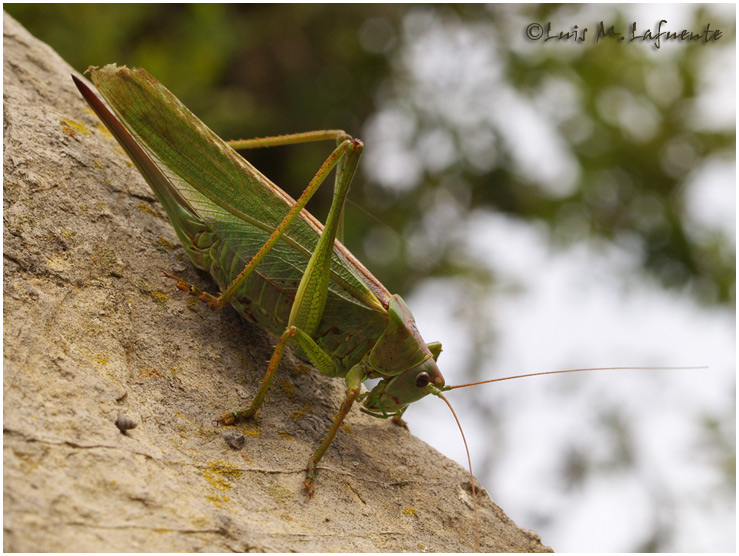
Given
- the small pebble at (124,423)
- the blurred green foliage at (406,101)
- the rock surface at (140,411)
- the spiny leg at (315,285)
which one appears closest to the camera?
the rock surface at (140,411)

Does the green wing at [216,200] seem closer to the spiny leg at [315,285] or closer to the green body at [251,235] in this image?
the green body at [251,235]

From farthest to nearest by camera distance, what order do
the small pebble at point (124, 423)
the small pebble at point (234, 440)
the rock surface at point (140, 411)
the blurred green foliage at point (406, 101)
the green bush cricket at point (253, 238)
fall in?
1. the blurred green foliage at point (406, 101)
2. the green bush cricket at point (253, 238)
3. the small pebble at point (234, 440)
4. the small pebble at point (124, 423)
5. the rock surface at point (140, 411)

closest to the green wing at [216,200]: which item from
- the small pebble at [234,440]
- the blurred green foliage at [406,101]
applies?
the small pebble at [234,440]

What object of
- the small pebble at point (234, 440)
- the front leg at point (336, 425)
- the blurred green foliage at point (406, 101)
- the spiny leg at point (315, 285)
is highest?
the blurred green foliage at point (406, 101)

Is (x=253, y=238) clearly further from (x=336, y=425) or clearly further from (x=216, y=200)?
(x=336, y=425)

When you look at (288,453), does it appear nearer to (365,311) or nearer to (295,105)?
(365,311)

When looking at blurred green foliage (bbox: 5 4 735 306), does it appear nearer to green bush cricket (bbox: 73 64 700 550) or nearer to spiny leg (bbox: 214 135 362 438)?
green bush cricket (bbox: 73 64 700 550)

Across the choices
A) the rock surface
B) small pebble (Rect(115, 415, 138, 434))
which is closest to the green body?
the rock surface
